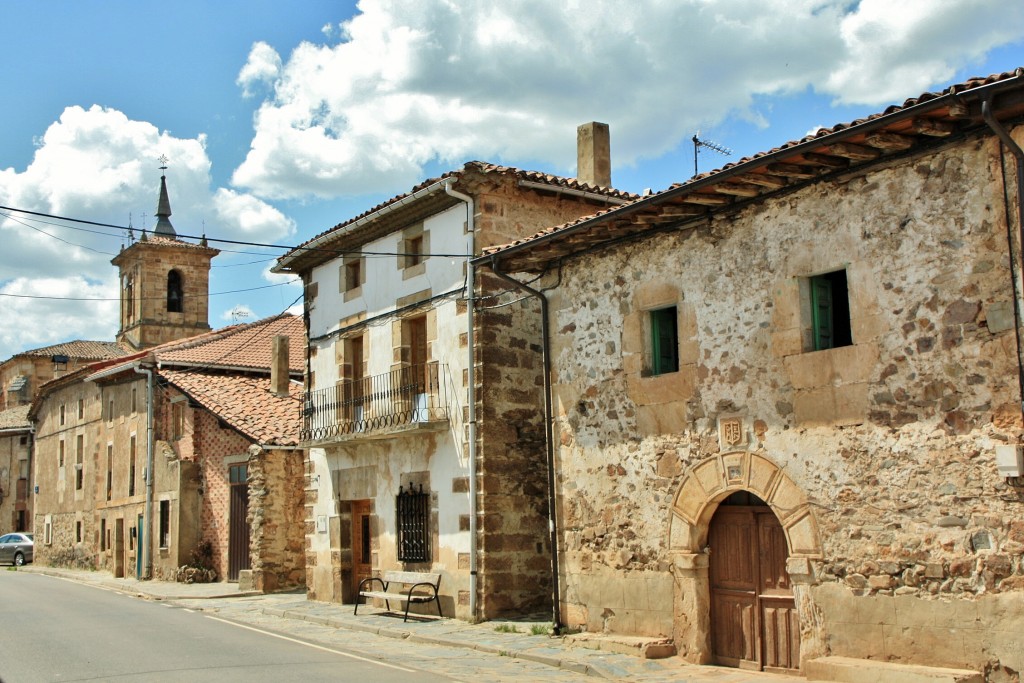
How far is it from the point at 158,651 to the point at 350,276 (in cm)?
792

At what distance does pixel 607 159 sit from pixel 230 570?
491 inches

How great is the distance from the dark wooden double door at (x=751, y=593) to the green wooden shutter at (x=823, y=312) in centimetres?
182

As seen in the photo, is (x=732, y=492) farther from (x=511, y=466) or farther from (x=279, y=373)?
(x=279, y=373)

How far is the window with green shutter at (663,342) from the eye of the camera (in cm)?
1191

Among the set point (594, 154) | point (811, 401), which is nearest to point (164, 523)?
point (594, 154)

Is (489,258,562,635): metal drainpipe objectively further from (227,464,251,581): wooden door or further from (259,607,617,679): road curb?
(227,464,251,581): wooden door

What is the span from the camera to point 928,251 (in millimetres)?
8953

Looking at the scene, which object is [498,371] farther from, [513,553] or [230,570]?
[230,570]

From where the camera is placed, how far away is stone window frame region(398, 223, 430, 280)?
53.5 ft

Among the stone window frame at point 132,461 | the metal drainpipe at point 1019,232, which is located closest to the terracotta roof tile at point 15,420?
the stone window frame at point 132,461

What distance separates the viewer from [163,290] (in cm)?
5138

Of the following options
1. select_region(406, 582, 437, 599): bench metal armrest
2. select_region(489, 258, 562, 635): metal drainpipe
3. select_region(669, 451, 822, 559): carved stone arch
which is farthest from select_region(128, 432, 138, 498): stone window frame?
select_region(669, 451, 822, 559): carved stone arch

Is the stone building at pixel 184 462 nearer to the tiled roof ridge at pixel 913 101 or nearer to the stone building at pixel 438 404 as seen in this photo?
the stone building at pixel 438 404

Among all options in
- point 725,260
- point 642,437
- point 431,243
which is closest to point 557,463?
point 642,437
